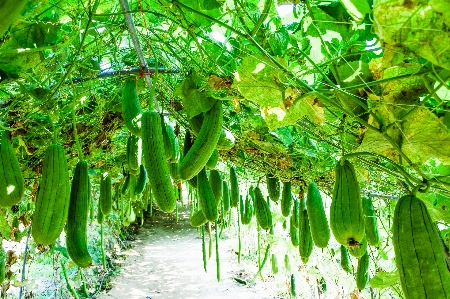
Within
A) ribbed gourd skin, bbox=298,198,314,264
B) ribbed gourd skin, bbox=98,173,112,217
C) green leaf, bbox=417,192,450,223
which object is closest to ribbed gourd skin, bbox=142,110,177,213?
green leaf, bbox=417,192,450,223

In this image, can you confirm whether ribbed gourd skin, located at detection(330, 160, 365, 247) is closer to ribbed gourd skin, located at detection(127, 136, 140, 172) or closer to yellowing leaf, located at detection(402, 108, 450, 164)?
yellowing leaf, located at detection(402, 108, 450, 164)

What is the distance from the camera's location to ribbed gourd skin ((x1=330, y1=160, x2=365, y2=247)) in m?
1.59

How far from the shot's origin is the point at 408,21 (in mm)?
761

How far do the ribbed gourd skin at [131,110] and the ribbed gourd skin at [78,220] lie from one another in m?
0.41

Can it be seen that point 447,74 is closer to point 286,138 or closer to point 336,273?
point 286,138

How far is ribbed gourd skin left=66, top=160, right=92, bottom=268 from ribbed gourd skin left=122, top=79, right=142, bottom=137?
0.41 meters

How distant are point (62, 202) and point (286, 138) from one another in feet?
5.91

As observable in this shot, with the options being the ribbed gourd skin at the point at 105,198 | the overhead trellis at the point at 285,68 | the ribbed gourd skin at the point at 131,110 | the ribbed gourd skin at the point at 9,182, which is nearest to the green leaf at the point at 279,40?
the overhead trellis at the point at 285,68

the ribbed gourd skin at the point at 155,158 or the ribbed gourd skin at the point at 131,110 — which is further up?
the ribbed gourd skin at the point at 131,110

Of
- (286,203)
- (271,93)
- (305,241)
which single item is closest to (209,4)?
(271,93)

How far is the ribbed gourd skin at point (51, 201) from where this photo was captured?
5.03 ft

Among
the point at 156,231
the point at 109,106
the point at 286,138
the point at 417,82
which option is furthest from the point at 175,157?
the point at 156,231

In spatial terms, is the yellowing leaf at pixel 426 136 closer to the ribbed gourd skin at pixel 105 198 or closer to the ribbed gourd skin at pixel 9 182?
the ribbed gourd skin at pixel 9 182

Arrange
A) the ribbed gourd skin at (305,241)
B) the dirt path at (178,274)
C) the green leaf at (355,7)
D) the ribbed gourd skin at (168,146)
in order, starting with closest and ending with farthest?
the green leaf at (355,7) < the ribbed gourd skin at (168,146) < the ribbed gourd skin at (305,241) < the dirt path at (178,274)
